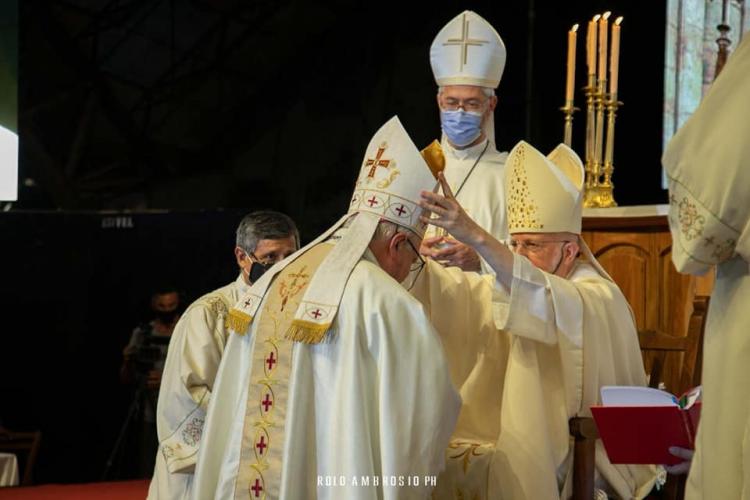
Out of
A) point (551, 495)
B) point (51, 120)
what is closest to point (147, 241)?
point (51, 120)

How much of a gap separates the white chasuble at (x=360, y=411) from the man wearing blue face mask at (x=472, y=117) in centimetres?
189

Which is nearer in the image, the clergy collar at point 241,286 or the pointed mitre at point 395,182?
the pointed mitre at point 395,182

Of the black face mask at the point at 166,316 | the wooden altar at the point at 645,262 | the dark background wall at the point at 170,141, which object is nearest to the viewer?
the wooden altar at the point at 645,262

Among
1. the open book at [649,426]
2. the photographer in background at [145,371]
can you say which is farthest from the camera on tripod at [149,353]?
the open book at [649,426]

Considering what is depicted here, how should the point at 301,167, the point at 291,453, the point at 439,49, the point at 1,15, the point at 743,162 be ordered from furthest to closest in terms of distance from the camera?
1. the point at 301,167
2. the point at 1,15
3. the point at 439,49
4. the point at 291,453
5. the point at 743,162

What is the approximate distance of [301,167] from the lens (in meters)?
8.88

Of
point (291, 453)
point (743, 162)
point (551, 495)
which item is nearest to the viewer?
point (743, 162)

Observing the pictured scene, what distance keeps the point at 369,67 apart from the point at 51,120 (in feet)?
7.51

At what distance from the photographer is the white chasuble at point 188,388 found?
473cm

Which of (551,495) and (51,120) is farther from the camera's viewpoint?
(51,120)

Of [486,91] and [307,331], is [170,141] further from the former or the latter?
[307,331]

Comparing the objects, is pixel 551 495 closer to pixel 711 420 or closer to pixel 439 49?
pixel 711 420

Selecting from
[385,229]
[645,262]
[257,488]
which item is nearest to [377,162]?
[385,229]

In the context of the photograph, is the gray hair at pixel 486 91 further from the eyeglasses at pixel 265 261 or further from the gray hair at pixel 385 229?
the gray hair at pixel 385 229
